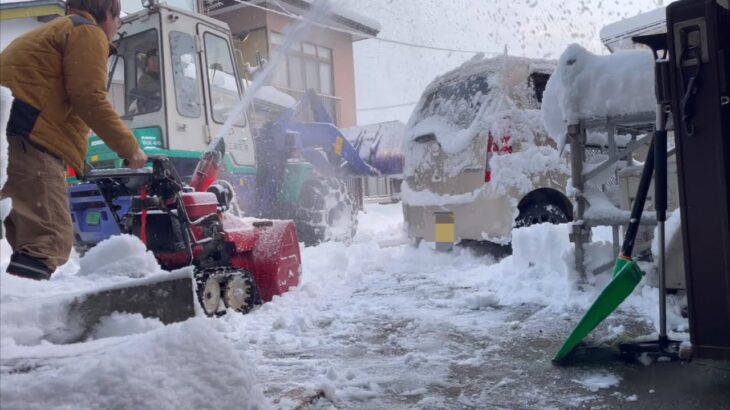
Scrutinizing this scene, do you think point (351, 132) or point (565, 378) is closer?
point (565, 378)

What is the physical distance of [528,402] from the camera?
248cm

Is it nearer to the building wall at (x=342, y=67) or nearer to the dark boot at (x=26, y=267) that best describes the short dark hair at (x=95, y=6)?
the dark boot at (x=26, y=267)

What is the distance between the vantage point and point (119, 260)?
2.21 meters

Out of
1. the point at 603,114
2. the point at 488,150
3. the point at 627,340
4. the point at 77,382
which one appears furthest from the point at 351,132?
the point at 77,382

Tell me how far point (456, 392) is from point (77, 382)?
171 centimetres

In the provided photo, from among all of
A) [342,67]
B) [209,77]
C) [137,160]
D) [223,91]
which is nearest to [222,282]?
[137,160]

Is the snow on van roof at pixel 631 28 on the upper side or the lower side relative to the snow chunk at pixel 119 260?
upper

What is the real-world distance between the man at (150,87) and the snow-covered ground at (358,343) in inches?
101

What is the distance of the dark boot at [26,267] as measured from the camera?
2658mm

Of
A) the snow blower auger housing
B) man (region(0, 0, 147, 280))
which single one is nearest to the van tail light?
the snow blower auger housing

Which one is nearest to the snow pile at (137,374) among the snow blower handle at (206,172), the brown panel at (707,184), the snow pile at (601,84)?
the brown panel at (707,184)

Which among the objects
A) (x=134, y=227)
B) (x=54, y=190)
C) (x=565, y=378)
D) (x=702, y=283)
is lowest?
(x=565, y=378)

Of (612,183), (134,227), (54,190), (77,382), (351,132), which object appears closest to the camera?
(77,382)

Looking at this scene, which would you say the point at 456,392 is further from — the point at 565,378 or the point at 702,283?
the point at 702,283
